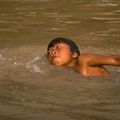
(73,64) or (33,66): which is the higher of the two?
(73,64)

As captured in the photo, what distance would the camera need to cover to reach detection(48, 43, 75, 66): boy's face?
6590 mm

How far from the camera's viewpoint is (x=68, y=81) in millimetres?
6281

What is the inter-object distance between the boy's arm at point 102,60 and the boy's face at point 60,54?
0.39m

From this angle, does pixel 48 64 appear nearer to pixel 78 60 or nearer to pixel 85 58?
pixel 78 60

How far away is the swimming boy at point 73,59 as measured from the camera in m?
6.35

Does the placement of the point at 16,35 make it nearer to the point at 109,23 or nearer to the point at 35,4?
the point at 109,23

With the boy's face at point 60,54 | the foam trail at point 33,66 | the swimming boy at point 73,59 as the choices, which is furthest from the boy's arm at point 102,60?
the foam trail at point 33,66

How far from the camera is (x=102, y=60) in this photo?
6.09m

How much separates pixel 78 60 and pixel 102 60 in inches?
18.7

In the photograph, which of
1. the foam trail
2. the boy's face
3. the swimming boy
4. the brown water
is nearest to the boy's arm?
the swimming boy

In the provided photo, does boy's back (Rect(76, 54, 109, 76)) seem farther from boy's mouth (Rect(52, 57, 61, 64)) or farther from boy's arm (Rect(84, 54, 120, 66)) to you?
boy's mouth (Rect(52, 57, 61, 64))

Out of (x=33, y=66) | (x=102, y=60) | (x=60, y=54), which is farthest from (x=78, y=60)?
(x=33, y=66)

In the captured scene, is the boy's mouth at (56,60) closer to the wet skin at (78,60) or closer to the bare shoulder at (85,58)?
the wet skin at (78,60)

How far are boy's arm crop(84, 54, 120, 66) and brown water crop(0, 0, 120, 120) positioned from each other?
215mm
